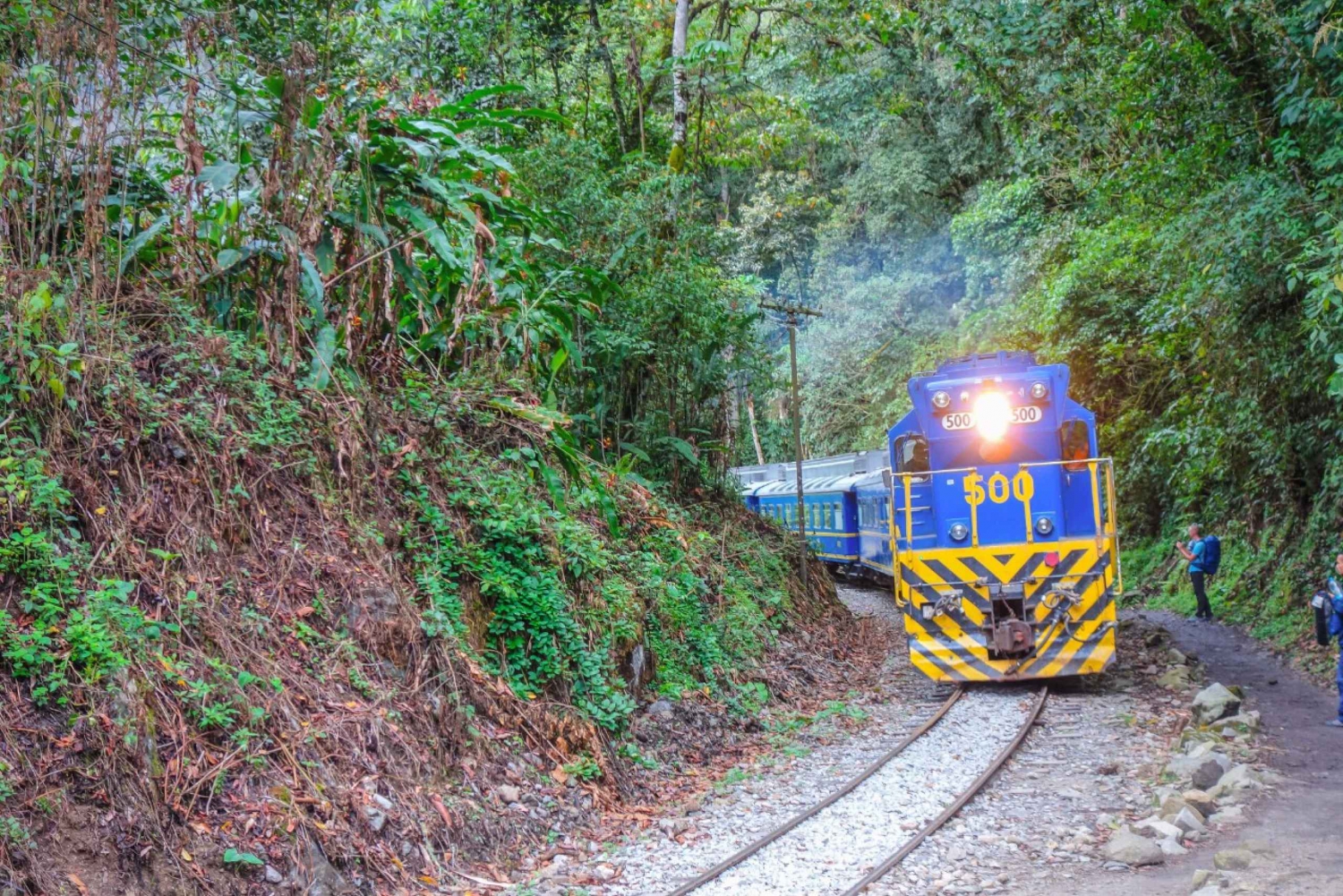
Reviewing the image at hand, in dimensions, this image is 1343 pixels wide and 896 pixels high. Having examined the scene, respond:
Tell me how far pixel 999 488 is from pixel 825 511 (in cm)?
1296

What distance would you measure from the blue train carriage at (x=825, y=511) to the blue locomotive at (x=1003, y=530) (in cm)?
1005

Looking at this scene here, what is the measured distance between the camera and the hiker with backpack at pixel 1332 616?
9359 millimetres

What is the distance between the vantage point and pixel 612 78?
17.8 meters

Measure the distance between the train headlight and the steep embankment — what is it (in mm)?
4169

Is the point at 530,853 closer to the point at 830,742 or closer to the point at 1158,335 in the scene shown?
the point at 830,742

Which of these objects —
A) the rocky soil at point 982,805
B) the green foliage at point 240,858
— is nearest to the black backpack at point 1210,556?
the rocky soil at point 982,805

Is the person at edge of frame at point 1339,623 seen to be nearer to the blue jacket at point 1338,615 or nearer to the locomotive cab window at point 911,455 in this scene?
the blue jacket at point 1338,615

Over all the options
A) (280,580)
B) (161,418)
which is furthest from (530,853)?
(161,418)

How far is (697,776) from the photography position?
8.73 metres

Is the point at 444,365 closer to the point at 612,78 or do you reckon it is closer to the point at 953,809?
the point at 953,809

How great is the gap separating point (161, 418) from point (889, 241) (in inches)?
1196

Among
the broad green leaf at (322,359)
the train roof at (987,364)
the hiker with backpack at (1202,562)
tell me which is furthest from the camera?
the hiker with backpack at (1202,562)

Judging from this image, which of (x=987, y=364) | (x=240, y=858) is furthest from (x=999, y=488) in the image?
(x=240, y=858)

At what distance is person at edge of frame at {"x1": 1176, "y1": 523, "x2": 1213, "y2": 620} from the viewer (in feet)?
54.4
